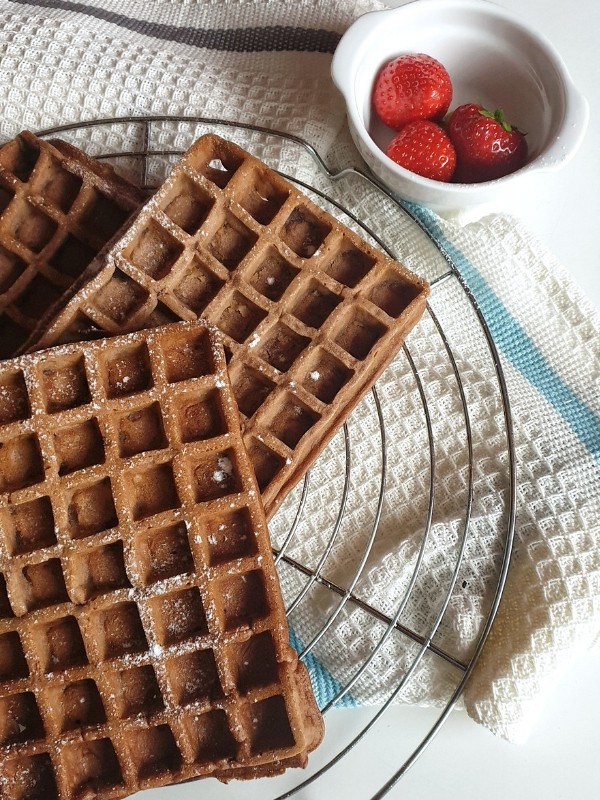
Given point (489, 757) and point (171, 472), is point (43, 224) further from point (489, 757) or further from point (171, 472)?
point (489, 757)

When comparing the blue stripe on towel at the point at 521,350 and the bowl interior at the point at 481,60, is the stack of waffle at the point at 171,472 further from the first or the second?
the bowl interior at the point at 481,60

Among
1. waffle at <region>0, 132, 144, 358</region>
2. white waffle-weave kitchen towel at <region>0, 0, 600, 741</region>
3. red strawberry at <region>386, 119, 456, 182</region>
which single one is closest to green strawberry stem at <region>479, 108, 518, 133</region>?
red strawberry at <region>386, 119, 456, 182</region>

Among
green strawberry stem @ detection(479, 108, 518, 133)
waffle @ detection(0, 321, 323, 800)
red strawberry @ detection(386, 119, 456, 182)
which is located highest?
green strawberry stem @ detection(479, 108, 518, 133)

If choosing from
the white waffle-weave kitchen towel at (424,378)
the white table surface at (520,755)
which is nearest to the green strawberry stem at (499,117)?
the white waffle-weave kitchen towel at (424,378)

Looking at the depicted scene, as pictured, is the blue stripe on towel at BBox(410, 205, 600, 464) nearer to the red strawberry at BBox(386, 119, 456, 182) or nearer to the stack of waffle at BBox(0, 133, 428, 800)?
the red strawberry at BBox(386, 119, 456, 182)

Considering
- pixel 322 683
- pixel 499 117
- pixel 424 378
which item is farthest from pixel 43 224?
pixel 322 683

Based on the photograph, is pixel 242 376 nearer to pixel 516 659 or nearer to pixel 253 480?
pixel 253 480

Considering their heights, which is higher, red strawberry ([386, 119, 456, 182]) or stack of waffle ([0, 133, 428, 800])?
red strawberry ([386, 119, 456, 182])
